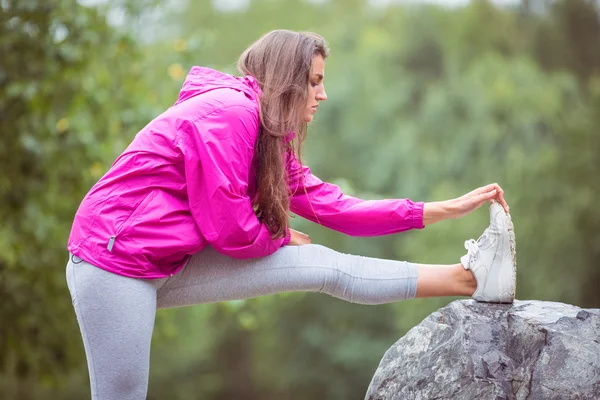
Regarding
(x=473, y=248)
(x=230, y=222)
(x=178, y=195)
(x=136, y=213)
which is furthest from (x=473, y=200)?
(x=136, y=213)

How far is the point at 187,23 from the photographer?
79.4 feet

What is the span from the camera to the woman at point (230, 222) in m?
2.61

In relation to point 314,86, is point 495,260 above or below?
below

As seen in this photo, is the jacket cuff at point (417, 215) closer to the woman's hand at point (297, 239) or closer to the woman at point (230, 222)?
the woman at point (230, 222)

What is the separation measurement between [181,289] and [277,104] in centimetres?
73

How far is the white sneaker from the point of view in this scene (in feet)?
10.0

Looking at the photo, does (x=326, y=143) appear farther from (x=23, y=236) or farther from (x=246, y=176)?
(x=246, y=176)

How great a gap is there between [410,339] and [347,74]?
18895mm

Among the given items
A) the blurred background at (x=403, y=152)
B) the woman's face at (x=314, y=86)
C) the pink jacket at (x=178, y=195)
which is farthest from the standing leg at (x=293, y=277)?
the blurred background at (x=403, y=152)

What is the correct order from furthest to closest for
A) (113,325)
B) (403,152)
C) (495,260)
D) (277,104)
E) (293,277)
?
1. (403,152)
2. (495,260)
3. (293,277)
4. (277,104)
5. (113,325)

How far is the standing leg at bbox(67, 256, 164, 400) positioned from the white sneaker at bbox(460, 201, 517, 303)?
4.04ft

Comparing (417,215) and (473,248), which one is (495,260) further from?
(417,215)

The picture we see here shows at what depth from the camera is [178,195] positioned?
269cm

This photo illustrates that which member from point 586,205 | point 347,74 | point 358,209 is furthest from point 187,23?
point 358,209
